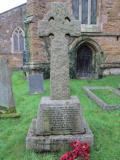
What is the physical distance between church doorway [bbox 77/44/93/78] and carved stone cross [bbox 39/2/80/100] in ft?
32.6

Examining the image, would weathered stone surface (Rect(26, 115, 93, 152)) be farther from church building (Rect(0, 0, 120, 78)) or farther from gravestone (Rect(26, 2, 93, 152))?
church building (Rect(0, 0, 120, 78))

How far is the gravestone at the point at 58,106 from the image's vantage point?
4102mm

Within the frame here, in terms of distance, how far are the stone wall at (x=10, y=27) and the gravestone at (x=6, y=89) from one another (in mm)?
16810

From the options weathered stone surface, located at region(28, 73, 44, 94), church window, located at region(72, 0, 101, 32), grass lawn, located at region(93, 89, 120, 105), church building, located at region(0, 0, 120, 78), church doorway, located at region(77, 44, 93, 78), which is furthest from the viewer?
church doorway, located at region(77, 44, 93, 78)

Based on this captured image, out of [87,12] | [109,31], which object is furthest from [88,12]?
[109,31]

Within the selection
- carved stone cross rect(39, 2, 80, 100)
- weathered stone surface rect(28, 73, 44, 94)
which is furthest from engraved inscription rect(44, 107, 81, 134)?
weathered stone surface rect(28, 73, 44, 94)

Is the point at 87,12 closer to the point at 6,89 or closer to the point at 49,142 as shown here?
the point at 6,89

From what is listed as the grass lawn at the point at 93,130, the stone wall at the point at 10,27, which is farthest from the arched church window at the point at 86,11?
the stone wall at the point at 10,27

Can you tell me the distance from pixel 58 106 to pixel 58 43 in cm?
122

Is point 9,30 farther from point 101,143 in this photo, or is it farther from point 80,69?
point 101,143

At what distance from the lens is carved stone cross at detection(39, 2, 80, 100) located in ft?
14.1

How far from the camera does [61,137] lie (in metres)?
4.10

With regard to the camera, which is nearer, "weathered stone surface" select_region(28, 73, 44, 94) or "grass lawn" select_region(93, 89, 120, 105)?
"grass lawn" select_region(93, 89, 120, 105)

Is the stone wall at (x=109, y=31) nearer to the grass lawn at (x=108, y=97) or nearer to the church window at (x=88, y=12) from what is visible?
the church window at (x=88, y=12)
